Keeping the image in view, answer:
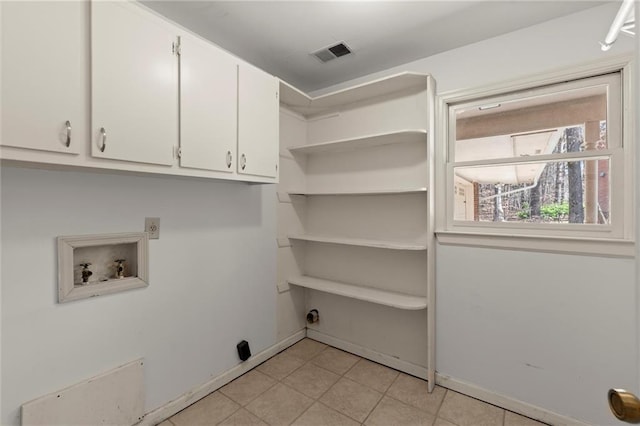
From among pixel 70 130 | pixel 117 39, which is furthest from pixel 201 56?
pixel 70 130

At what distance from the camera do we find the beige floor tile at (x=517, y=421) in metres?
1.83

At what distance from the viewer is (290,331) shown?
2.85 m

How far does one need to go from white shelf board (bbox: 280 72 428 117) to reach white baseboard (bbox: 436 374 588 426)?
2.37 m

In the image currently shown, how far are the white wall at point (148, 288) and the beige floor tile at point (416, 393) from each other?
1166mm

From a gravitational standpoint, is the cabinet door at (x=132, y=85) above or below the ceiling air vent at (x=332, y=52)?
below

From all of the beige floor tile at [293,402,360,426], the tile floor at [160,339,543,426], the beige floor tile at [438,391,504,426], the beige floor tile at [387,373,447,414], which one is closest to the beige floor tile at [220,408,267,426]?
the tile floor at [160,339,543,426]

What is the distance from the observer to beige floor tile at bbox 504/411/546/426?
72.2 inches

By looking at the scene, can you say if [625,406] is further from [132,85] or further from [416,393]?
[132,85]

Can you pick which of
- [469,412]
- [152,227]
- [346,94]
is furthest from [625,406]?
[346,94]

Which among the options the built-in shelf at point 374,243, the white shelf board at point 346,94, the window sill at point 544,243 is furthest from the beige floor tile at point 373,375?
the white shelf board at point 346,94

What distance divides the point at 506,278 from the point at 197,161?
2235mm

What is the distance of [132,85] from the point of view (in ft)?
4.57

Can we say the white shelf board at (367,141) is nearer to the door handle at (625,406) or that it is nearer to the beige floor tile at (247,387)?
the door handle at (625,406)

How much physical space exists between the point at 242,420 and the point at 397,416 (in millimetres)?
1037
